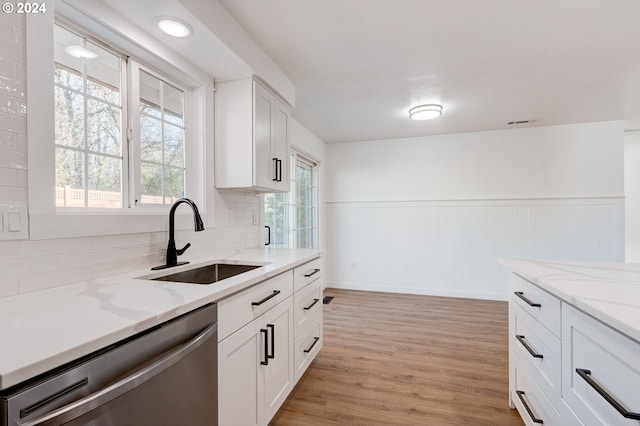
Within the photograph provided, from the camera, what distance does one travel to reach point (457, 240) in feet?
14.1

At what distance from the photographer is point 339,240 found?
4.86m

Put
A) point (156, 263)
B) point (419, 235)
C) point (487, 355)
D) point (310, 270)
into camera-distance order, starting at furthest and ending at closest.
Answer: point (419, 235) → point (487, 355) → point (310, 270) → point (156, 263)

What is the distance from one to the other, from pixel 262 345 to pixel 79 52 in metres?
1.64

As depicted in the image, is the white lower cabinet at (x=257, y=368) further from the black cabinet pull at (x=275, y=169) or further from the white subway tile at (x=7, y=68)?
the white subway tile at (x=7, y=68)

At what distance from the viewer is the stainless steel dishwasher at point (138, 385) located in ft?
2.03

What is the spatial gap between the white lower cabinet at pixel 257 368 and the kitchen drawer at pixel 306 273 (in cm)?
15

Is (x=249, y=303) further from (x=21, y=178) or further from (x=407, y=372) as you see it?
(x=407, y=372)

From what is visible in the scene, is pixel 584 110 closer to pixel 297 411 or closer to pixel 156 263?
pixel 297 411

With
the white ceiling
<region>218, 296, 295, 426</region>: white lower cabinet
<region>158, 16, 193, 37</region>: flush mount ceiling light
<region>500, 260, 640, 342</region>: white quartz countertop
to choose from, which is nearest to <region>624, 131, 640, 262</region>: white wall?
the white ceiling

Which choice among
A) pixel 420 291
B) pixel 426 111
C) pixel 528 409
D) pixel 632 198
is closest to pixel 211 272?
pixel 528 409

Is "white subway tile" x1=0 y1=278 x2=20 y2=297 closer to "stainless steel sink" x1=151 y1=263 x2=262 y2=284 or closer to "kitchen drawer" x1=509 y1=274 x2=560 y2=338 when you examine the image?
"stainless steel sink" x1=151 y1=263 x2=262 y2=284

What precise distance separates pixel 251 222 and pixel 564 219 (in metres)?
4.03

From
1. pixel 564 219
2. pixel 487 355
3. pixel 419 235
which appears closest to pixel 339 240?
pixel 419 235

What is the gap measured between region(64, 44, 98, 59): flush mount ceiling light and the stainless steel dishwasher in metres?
1.33
